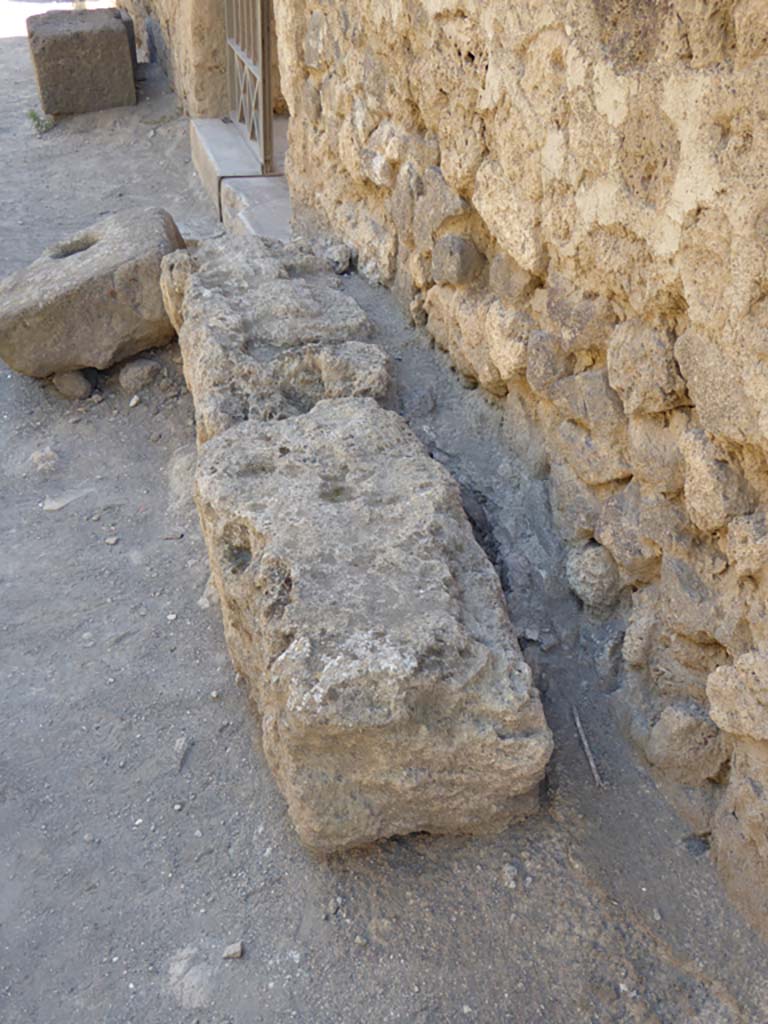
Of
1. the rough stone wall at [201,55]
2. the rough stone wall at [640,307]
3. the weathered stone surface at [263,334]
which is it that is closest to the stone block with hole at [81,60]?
the rough stone wall at [201,55]

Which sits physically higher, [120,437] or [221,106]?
[221,106]

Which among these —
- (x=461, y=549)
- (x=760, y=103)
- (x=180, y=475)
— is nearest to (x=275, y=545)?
(x=461, y=549)

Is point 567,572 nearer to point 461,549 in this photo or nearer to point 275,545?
point 461,549

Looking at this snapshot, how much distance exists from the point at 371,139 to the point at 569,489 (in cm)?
158

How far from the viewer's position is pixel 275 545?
2117mm

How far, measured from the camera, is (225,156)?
5.52 m

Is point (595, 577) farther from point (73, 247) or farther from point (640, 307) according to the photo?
point (73, 247)

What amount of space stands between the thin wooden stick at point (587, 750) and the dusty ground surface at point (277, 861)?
0.01 m

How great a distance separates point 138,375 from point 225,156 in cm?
212

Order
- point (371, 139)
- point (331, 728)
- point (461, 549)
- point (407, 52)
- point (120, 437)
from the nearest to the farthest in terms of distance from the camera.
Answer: point (331, 728) < point (461, 549) < point (407, 52) < point (371, 139) < point (120, 437)

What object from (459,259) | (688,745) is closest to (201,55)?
(459,259)

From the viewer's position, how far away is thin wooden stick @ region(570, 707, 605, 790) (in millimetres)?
2115

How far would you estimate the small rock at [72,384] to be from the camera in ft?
12.9

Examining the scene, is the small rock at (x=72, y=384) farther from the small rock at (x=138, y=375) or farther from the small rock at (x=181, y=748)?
the small rock at (x=181, y=748)
